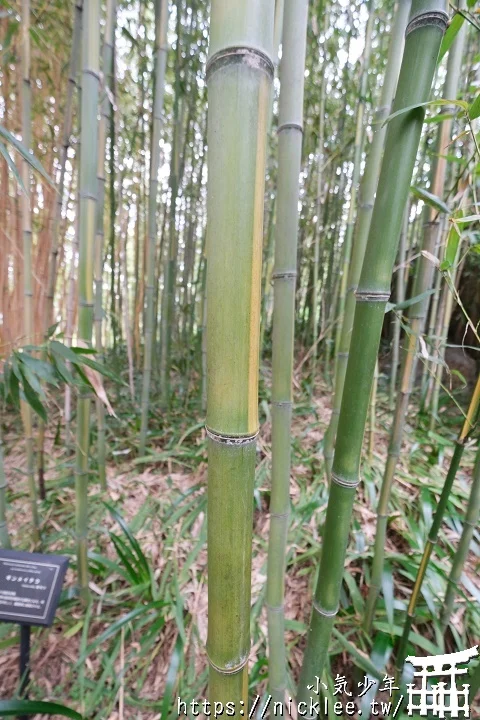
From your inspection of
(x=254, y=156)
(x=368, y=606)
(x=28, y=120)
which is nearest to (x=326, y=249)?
(x=28, y=120)

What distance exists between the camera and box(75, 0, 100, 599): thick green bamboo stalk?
78cm

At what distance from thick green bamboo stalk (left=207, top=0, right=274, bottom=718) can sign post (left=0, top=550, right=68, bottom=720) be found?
578 mm

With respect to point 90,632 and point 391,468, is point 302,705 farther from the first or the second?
point 90,632

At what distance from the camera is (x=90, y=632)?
1074mm

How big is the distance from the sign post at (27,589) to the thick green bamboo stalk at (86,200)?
0.14 m

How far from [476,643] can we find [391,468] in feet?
2.07

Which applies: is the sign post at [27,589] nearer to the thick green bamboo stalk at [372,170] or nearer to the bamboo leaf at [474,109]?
the thick green bamboo stalk at [372,170]

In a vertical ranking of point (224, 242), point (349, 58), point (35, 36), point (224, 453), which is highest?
point (349, 58)

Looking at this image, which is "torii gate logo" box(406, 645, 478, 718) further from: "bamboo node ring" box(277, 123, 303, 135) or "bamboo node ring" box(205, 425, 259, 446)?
"bamboo node ring" box(277, 123, 303, 135)

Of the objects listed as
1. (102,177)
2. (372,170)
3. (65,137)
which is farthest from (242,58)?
(65,137)

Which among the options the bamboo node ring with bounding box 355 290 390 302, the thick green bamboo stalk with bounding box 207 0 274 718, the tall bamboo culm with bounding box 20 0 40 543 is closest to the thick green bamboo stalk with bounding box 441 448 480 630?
the bamboo node ring with bounding box 355 290 390 302

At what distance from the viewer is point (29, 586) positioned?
2.79 ft

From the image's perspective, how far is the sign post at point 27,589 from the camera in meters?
0.83

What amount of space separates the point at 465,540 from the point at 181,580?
831mm
